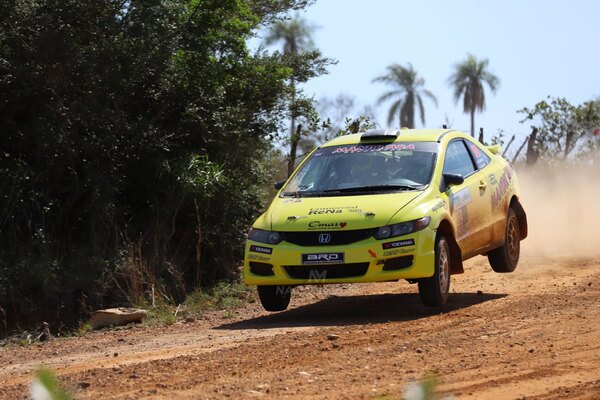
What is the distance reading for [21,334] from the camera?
11.2 meters

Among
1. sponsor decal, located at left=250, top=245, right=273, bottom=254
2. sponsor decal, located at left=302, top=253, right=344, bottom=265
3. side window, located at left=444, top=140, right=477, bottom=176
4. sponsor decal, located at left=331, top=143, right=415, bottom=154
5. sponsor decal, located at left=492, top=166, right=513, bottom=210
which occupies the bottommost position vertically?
sponsor decal, located at left=302, top=253, right=344, bottom=265

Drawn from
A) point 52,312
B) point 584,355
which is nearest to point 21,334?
point 52,312

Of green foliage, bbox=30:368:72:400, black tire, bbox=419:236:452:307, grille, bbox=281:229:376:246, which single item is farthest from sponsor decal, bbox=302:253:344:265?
green foliage, bbox=30:368:72:400

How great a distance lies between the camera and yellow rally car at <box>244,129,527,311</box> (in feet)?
29.8

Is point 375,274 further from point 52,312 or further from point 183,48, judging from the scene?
point 183,48

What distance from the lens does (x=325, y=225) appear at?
9.17m

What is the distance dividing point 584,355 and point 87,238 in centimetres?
786

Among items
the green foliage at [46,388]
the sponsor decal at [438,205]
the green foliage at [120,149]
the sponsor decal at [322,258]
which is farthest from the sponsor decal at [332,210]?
the green foliage at [46,388]

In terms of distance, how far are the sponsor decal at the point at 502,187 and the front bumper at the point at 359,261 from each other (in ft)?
6.98

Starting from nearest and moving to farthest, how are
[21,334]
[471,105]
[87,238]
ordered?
[21,334] → [87,238] → [471,105]

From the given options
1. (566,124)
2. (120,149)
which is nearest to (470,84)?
(566,124)

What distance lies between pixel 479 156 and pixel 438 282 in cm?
247

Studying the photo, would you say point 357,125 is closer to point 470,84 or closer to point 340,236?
point 340,236

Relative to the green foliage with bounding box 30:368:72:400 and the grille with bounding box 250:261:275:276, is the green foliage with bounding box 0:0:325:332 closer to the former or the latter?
the grille with bounding box 250:261:275:276
